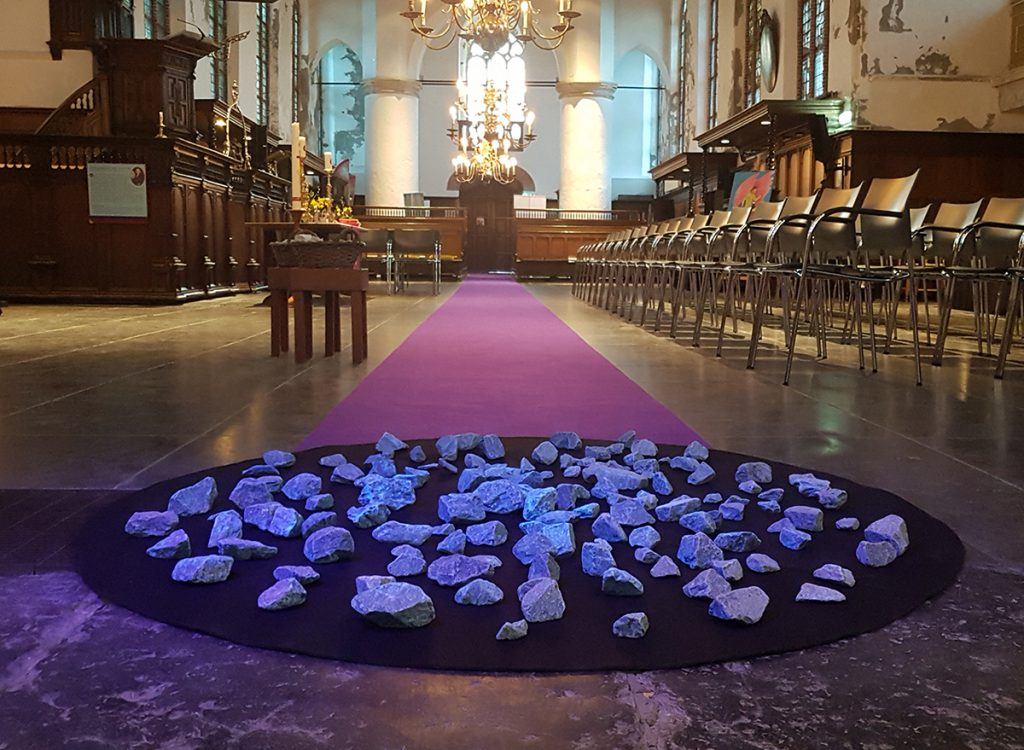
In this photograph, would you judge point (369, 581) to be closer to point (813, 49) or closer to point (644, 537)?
point (644, 537)

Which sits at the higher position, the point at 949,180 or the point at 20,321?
the point at 949,180

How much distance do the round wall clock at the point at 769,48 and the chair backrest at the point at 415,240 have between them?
568 cm

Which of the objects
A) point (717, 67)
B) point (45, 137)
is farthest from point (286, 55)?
point (45, 137)

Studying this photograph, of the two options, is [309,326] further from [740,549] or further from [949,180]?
[949,180]

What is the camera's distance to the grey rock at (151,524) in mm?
1593

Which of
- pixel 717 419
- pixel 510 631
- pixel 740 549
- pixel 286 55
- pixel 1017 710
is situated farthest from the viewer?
pixel 286 55

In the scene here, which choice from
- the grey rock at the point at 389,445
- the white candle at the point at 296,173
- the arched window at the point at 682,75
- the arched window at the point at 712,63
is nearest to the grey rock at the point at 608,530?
the grey rock at the point at 389,445

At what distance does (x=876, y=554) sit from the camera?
1.46 m

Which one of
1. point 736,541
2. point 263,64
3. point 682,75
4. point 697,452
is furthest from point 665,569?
point 682,75

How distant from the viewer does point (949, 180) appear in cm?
1070

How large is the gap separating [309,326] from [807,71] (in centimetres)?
1041

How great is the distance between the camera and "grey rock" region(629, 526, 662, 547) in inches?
60.6

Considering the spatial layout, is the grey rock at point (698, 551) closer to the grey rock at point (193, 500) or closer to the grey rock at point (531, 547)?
the grey rock at point (531, 547)

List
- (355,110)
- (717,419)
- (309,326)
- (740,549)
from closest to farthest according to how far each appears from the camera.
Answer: (740,549)
(717,419)
(309,326)
(355,110)
